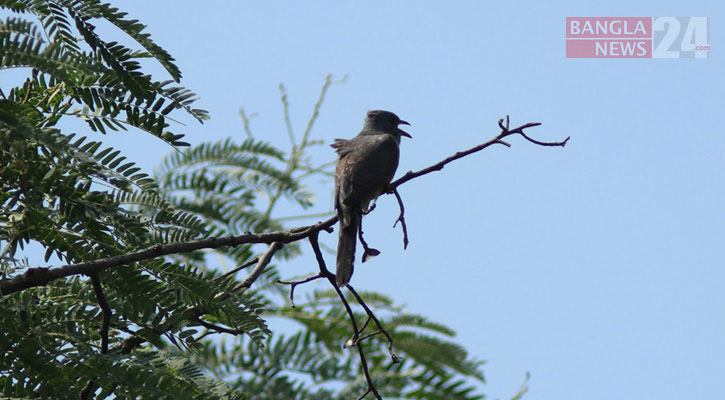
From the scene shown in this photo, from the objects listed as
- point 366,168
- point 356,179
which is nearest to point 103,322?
point 356,179

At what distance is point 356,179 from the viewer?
5641mm

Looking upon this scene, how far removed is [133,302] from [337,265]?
4.92 feet

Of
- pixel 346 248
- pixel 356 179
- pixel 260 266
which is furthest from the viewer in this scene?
pixel 356 179

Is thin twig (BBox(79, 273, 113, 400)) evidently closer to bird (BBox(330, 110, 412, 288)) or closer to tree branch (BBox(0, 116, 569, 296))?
tree branch (BBox(0, 116, 569, 296))

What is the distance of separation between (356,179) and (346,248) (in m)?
1.06

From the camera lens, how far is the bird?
468cm

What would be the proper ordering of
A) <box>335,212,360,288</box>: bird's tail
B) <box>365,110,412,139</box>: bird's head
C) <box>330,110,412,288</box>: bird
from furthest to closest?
1. <box>365,110,412,139</box>: bird's head
2. <box>330,110,412,288</box>: bird
3. <box>335,212,360,288</box>: bird's tail

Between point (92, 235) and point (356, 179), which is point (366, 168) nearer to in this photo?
point (356, 179)

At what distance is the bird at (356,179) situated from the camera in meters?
4.68

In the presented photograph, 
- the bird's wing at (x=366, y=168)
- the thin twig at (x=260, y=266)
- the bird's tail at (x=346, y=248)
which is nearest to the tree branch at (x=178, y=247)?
the thin twig at (x=260, y=266)

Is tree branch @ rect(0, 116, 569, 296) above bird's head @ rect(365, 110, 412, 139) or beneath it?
beneath

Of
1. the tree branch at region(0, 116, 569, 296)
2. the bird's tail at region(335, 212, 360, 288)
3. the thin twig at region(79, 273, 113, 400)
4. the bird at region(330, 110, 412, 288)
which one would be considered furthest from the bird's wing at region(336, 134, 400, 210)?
the thin twig at region(79, 273, 113, 400)

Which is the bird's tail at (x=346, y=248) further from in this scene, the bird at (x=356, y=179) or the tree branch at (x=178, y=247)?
the tree branch at (x=178, y=247)

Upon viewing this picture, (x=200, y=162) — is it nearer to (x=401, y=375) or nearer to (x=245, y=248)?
(x=245, y=248)
